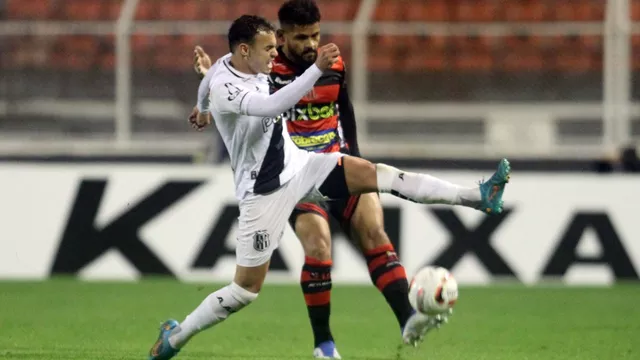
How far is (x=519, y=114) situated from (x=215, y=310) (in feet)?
25.0

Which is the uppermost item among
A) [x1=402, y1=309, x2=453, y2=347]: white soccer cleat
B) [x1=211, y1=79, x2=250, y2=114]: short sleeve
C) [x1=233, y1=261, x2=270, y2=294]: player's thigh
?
[x1=211, y1=79, x2=250, y2=114]: short sleeve

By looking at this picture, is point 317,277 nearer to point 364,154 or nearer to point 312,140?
point 312,140

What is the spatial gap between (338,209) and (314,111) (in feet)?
2.01

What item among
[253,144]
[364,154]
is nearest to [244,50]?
[253,144]

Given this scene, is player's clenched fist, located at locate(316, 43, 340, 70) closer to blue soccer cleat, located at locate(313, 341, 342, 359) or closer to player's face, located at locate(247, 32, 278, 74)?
player's face, located at locate(247, 32, 278, 74)

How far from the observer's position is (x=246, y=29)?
633 cm

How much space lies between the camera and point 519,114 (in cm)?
1334

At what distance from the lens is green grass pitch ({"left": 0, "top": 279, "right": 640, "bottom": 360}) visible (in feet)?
23.9

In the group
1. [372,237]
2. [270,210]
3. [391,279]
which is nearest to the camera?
[270,210]

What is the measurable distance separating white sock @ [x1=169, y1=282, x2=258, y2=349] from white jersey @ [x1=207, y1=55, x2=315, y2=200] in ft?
1.68

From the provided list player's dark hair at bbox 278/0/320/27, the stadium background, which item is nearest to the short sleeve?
player's dark hair at bbox 278/0/320/27

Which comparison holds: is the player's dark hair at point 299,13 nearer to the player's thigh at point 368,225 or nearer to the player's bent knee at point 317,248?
the player's thigh at point 368,225

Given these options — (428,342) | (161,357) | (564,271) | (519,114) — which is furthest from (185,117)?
(161,357)

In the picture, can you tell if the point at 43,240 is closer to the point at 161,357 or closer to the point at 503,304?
the point at 503,304
